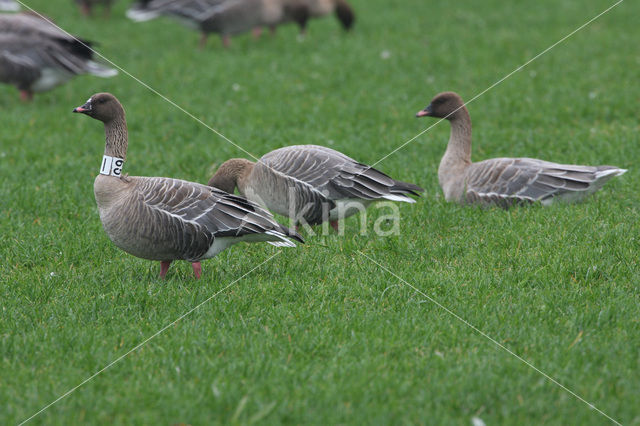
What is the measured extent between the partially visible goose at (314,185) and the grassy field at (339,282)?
330 mm

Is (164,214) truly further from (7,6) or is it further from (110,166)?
(7,6)

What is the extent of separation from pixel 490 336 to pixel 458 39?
10344 millimetres

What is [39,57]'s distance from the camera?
422 inches

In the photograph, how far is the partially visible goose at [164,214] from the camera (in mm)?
5375

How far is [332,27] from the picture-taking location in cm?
1694

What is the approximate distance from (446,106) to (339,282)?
2.91 m

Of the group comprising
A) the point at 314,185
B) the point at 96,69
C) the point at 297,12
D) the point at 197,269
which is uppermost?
the point at 314,185

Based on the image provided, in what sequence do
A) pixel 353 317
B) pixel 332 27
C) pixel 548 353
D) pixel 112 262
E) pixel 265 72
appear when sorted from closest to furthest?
pixel 548 353, pixel 353 317, pixel 112 262, pixel 265 72, pixel 332 27

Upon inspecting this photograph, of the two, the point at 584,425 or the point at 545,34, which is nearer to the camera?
the point at 584,425

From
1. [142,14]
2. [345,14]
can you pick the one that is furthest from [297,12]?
[142,14]

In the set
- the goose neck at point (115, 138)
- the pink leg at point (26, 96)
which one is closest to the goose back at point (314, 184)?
the goose neck at point (115, 138)

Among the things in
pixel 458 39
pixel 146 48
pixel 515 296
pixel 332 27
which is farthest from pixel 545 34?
pixel 515 296

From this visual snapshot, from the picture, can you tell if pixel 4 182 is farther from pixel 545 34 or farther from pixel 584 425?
pixel 545 34

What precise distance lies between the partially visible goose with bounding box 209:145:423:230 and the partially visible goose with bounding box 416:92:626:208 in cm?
84
